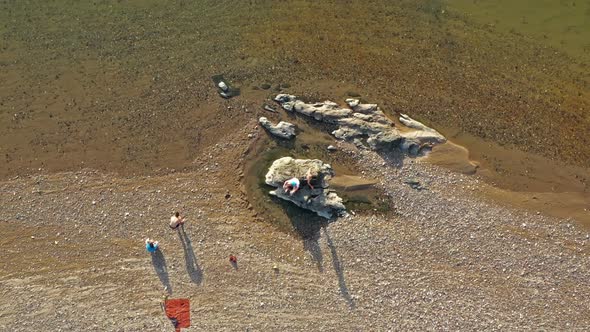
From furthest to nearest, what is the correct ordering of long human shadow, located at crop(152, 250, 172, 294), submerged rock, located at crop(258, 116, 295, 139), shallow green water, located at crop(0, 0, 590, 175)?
shallow green water, located at crop(0, 0, 590, 175)
submerged rock, located at crop(258, 116, 295, 139)
long human shadow, located at crop(152, 250, 172, 294)

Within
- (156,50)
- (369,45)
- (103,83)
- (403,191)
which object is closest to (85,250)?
(103,83)

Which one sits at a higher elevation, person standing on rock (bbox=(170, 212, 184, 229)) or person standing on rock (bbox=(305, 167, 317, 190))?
person standing on rock (bbox=(305, 167, 317, 190))

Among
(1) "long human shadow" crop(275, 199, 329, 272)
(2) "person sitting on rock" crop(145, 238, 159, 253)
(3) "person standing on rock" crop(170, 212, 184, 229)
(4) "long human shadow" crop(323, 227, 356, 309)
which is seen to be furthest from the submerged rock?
(2) "person sitting on rock" crop(145, 238, 159, 253)

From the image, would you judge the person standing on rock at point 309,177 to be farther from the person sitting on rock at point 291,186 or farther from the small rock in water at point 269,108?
the small rock in water at point 269,108

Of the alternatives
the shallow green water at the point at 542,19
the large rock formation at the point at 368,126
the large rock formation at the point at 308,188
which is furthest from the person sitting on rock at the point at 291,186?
the shallow green water at the point at 542,19

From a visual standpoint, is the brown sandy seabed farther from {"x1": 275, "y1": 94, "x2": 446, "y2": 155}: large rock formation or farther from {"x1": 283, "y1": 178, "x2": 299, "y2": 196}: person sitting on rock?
{"x1": 283, "y1": 178, "x2": 299, "y2": 196}: person sitting on rock

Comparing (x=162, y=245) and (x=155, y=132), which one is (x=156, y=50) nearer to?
(x=155, y=132)
